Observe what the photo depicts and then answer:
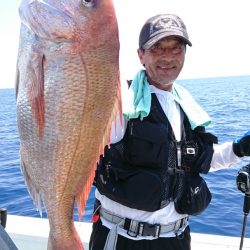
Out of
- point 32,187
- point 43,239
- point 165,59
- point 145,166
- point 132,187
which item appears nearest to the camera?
point 32,187

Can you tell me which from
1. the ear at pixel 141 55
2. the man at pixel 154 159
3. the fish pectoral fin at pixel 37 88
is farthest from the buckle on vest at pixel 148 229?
the fish pectoral fin at pixel 37 88

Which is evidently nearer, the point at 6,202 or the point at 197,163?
the point at 197,163

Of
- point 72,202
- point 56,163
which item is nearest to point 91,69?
point 56,163

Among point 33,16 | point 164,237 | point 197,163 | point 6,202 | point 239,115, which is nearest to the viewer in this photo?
point 33,16

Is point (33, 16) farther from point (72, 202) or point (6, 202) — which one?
point (6, 202)

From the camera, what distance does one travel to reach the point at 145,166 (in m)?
2.80

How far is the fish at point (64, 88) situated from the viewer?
1.61 m

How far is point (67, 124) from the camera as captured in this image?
1.66m

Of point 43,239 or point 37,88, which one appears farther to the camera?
point 43,239

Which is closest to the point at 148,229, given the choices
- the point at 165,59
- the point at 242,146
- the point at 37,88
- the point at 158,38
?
the point at 242,146

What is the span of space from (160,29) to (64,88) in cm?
148

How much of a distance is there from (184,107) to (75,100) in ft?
5.29

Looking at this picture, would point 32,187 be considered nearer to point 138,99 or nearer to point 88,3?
point 88,3

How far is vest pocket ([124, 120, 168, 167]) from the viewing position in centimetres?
274
